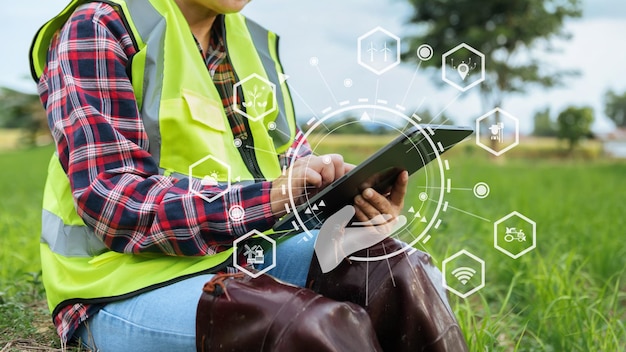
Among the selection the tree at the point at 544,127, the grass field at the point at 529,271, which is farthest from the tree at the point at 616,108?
the grass field at the point at 529,271

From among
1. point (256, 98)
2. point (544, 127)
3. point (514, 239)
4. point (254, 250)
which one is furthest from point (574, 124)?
point (254, 250)

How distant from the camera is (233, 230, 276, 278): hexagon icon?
1086mm

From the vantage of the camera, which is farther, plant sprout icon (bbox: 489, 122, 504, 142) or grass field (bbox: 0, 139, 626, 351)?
grass field (bbox: 0, 139, 626, 351)

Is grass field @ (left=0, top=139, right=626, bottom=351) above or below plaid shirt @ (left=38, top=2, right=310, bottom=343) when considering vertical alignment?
below

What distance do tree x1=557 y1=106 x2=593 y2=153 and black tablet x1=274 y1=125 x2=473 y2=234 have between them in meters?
12.7

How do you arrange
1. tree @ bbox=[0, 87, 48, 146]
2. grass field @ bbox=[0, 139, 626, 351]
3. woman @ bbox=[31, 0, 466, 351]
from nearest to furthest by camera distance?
woman @ bbox=[31, 0, 466, 351] → grass field @ bbox=[0, 139, 626, 351] → tree @ bbox=[0, 87, 48, 146]

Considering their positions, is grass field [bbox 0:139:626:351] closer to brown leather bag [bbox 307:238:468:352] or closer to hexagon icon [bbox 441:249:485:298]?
hexagon icon [bbox 441:249:485:298]

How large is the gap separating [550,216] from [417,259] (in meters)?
2.35

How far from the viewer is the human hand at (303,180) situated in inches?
40.0

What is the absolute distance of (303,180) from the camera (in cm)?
101

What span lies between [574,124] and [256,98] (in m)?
13.0

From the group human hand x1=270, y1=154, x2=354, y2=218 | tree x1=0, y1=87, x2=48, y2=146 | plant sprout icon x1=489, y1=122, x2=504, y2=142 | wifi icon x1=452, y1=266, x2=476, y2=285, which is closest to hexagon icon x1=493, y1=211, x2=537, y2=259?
wifi icon x1=452, y1=266, x2=476, y2=285

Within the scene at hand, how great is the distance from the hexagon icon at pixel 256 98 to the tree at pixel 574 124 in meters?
12.5

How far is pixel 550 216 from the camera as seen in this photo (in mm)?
3305
